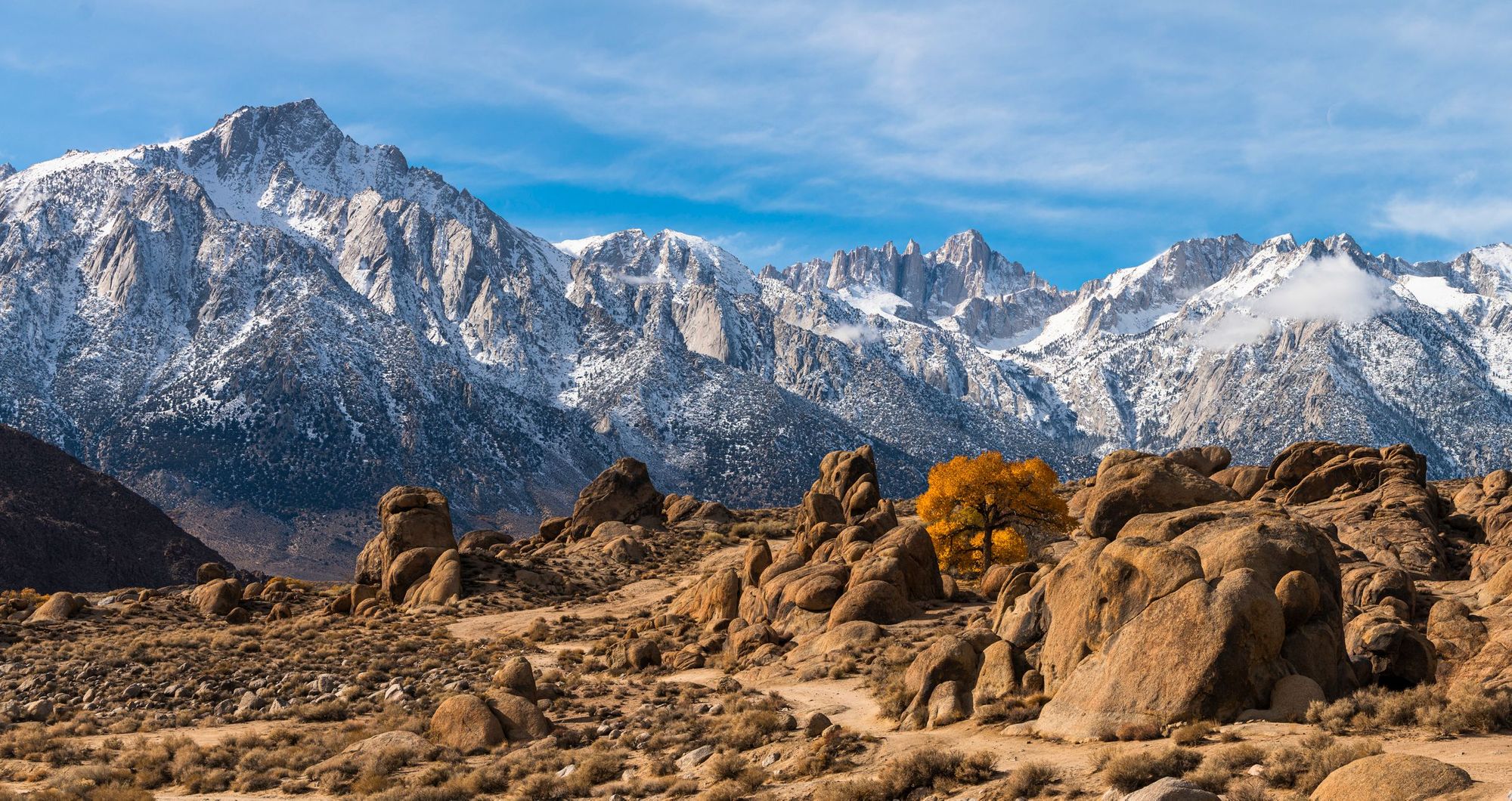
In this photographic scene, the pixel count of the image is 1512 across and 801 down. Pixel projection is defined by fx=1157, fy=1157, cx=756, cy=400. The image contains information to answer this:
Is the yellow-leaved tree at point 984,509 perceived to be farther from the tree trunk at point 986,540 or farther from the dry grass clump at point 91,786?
the dry grass clump at point 91,786

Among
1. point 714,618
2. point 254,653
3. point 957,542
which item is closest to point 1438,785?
point 714,618

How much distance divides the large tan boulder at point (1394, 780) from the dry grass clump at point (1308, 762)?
36.6 inches

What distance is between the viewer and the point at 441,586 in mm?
69188

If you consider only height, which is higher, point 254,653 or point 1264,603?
point 1264,603

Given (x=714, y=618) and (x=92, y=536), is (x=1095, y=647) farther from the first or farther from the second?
(x=92, y=536)

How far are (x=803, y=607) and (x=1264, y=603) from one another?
25.1 meters

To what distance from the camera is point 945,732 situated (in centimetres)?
2841

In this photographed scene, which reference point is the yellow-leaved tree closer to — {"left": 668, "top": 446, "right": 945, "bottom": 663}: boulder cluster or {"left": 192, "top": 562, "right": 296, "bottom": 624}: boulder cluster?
{"left": 668, "top": 446, "right": 945, "bottom": 663}: boulder cluster

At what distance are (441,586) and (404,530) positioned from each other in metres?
9.20

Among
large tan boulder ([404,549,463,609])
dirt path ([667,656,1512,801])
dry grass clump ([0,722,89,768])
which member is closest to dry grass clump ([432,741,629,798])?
dirt path ([667,656,1512,801])

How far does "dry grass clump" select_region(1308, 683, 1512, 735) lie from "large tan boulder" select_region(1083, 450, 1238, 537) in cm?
3011

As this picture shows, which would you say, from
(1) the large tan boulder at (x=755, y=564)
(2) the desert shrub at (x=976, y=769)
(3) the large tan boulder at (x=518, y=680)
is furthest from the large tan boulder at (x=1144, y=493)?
(2) the desert shrub at (x=976, y=769)

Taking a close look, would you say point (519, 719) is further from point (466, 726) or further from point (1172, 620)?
point (1172, 620)

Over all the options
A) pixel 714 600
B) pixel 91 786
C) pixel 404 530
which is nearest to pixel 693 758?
pixel 91 786
